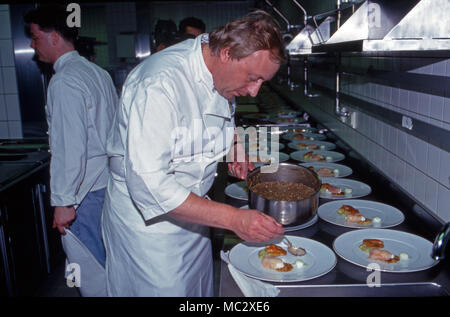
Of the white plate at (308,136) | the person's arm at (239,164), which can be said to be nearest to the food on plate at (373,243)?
the person's arm at (239,164)

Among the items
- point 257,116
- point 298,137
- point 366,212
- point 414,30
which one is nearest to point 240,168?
point 366,212

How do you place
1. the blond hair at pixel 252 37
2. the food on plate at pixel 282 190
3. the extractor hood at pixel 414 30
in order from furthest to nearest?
the food on plate at pixel 282 190, the blond hair at pixel 252 37, the extractor hood at pixel 414 30

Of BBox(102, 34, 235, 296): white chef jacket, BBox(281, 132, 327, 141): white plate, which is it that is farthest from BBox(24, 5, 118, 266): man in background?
BBox(281, 132, 327, 141): white plate

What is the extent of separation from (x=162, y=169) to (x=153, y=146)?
8cm

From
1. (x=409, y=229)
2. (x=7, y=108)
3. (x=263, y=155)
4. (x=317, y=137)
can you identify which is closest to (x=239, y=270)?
(x=409, y=229)

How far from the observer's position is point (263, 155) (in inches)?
98.8

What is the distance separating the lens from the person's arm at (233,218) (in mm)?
1105

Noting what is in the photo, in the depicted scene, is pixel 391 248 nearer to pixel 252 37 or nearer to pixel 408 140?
pixel 408 140

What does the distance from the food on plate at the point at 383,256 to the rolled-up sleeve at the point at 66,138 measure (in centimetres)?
141

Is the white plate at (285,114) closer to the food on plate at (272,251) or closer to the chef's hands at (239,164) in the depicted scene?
the chef's hands at (239,164)

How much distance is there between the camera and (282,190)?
1511 mm

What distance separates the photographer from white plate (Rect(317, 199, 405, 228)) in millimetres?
1507

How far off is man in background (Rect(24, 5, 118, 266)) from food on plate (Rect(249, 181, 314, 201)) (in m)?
0.96

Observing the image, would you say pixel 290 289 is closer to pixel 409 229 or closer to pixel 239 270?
pixel 239 270
